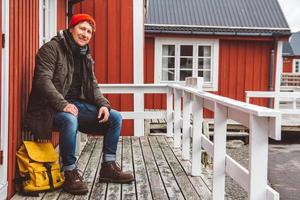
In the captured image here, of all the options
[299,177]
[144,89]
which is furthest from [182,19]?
[144,89]

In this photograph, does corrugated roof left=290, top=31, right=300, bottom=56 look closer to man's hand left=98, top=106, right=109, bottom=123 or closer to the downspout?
the downspout

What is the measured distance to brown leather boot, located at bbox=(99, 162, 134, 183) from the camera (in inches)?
165

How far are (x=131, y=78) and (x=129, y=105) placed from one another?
445mm

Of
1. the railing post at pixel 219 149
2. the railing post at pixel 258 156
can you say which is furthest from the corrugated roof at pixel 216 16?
the railing post at pixel 258 156

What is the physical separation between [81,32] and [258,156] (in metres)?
2.06

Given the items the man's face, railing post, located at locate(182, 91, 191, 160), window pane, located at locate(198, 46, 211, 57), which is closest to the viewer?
the man's face

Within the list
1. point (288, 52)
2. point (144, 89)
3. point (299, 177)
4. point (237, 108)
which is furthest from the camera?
point (288, 52)

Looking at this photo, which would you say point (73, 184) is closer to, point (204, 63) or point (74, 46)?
point (74, 46)

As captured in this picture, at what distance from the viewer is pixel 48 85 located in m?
3.78

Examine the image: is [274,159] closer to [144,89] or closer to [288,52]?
[144,89]

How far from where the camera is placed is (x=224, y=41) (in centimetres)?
1348

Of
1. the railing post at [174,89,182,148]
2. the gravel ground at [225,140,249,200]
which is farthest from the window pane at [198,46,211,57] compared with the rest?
the railing post at [174,89,182,148]

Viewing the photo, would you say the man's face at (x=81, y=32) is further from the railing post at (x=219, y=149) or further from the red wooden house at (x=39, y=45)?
the railing post at (x=219, y=149)

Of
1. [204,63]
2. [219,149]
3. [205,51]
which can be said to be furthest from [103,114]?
[205,51]
